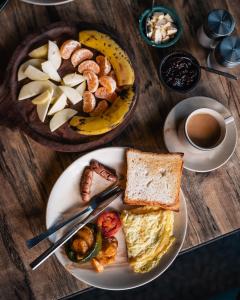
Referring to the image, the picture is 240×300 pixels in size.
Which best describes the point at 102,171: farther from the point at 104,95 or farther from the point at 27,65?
the point at 27,65

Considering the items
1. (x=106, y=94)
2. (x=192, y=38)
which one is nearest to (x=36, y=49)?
(x=106, y=94)

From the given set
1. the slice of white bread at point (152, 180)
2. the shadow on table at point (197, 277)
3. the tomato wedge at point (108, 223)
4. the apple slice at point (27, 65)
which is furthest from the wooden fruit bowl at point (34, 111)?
the shadow on table at point (197, 277)

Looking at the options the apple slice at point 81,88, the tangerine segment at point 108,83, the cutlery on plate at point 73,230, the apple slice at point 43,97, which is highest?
the apple slice at point 43,97

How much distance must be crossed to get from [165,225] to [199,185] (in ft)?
0.61

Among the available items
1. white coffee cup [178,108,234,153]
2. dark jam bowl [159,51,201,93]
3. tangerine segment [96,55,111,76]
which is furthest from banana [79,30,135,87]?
white coffee cup [178,108,234,153]

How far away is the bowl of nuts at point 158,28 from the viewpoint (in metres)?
1.47

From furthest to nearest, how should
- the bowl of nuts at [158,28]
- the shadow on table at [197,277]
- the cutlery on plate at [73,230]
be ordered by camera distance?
1. the shadow on table at [197,277]
2. the bowl of nuts at [158,28]
3. the cutlery on plate at [73,230]

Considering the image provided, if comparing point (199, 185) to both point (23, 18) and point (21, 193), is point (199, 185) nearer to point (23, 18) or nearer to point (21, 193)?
point (21, 193)

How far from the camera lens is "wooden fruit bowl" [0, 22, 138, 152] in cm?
141

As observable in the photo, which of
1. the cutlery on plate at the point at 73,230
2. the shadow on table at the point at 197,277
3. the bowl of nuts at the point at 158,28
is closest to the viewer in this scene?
the cutlery on plate at the point at 73,230

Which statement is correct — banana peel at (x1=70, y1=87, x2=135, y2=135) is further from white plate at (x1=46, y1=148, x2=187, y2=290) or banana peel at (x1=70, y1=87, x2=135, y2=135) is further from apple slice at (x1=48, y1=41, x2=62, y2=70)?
apple slice at (x1=48, y1=41, x2=62, y2=70)

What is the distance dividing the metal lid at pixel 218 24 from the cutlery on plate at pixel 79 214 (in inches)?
23.6

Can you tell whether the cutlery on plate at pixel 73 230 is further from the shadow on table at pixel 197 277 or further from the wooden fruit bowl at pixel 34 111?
the shadow on table at pixel 197 277

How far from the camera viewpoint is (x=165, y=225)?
4.78 feet
